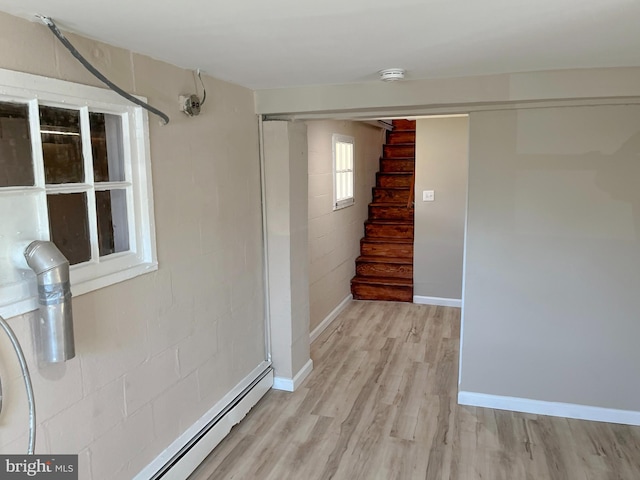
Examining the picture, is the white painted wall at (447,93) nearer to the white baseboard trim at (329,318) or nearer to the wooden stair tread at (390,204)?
the white baseboard trim at (329,318)

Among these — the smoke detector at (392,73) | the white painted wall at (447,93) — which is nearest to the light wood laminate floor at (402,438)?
the white painted wall at (447,93)

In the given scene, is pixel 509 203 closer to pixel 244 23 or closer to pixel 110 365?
pixel 244 23

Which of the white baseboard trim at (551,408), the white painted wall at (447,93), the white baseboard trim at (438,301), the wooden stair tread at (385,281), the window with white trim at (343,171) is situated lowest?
the white baseboard trim at (551,408)

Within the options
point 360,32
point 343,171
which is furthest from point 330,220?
point 360,32

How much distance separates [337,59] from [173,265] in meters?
1.22

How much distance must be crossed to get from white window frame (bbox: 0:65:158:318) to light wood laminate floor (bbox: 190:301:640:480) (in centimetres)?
124

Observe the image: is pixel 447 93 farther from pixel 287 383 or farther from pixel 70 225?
pixel 287 383

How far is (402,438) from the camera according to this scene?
268cm

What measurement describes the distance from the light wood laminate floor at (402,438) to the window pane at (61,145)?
163cm

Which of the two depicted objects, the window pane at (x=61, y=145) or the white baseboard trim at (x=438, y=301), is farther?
the white baseboard trim at (x=438, y=301)

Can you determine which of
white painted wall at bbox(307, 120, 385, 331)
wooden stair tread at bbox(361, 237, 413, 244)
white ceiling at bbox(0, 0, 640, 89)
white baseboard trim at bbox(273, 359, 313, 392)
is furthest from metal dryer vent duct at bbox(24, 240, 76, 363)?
wooden stair tread at bbox(361, 237, 413, 244)

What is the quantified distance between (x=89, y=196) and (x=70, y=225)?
132 mm

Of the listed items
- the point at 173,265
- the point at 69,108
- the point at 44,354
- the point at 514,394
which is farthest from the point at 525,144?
the point at 44,354
